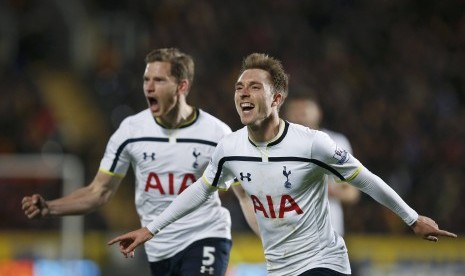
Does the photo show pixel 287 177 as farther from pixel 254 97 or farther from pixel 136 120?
pixel 136 120

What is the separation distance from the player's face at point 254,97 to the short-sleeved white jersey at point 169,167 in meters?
1.10

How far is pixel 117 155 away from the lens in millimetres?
7117

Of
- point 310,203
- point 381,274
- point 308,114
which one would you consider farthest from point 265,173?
point 381,274

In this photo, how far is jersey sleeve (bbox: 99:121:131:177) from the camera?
711 centimetres

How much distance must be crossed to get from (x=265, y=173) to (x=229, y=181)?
15.9 inches

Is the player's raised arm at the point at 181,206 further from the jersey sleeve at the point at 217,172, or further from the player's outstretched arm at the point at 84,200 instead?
the player's outstretched arm at the point at 84,200

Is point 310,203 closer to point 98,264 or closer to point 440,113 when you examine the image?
point 98,264

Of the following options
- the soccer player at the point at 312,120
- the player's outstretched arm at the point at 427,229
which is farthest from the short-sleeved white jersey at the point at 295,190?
the soccer player at the point at 312,120

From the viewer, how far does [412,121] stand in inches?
590

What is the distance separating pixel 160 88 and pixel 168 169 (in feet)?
1.85

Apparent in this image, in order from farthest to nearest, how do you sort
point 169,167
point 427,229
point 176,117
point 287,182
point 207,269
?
point 176,117 → point 169,167 → point 207,269 → point 287,182 → point 427,229

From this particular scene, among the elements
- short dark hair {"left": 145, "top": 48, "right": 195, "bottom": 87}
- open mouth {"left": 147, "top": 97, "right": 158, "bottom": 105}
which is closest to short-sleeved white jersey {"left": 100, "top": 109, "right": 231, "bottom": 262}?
open mouth {"left": 147, "top": 97, "right": 158, "bottom": 105}

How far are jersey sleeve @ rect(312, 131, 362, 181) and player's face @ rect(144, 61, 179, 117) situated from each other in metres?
1.53

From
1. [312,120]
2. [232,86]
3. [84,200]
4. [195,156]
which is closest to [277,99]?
[195,156]
